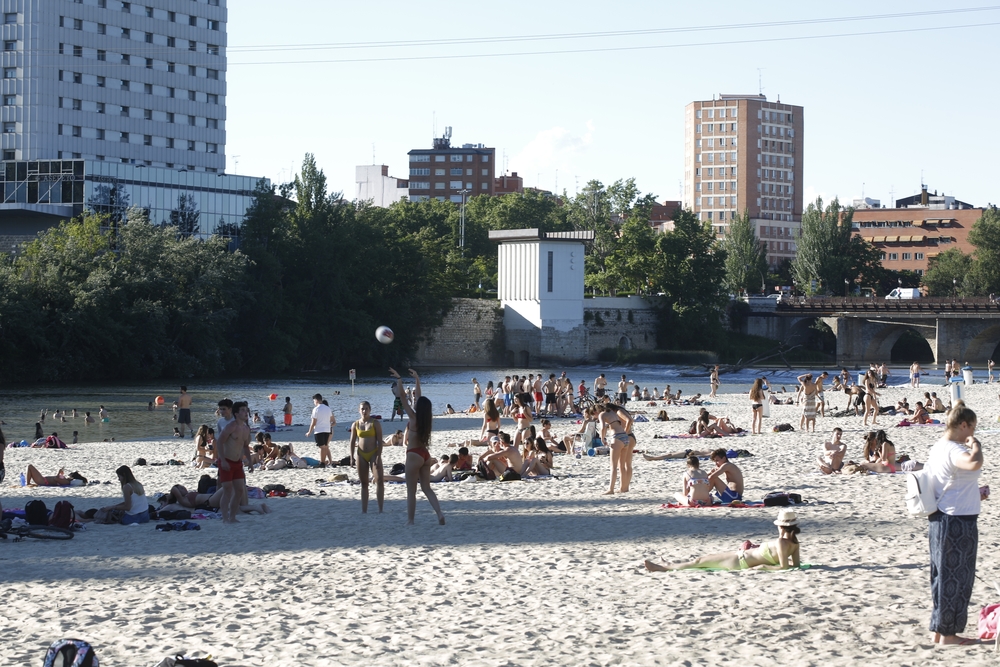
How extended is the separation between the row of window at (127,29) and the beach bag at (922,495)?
71.1 meters

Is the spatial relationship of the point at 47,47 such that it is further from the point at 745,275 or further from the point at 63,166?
the point at 745,275

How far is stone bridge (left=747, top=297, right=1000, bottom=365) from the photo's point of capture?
7250 cm

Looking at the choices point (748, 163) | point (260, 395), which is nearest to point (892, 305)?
point (260, 395)

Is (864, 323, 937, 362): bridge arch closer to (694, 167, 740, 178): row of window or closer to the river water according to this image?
the river water

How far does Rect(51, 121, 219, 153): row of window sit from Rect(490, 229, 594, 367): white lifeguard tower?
2195 centimetres

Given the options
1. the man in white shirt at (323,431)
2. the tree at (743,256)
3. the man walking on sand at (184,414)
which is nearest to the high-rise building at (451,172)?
the tree at (743,256)

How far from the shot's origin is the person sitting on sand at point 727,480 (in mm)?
13531

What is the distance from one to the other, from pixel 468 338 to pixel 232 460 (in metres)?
59.8

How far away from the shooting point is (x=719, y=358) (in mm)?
74750

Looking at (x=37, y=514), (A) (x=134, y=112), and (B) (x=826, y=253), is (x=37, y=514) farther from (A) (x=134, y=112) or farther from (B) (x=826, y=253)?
(B) (x=826, y=253)

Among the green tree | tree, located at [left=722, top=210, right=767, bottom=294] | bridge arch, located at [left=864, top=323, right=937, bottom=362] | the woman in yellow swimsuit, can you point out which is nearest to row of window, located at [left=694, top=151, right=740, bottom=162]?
tree, located at [left=722, top=210, right=767, bottom=294]

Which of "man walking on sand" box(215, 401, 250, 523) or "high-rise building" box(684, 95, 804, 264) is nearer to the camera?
"man walking on sand" box(215, 401, 250, 523)

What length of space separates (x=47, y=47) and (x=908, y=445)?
203ft

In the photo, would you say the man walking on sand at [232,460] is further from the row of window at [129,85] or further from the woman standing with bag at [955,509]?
the row of window at [129,85]
